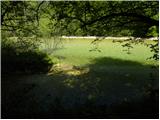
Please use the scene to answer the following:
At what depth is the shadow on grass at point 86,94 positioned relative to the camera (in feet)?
30.0

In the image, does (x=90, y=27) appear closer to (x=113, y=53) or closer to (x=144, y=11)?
(x=144, y=11)

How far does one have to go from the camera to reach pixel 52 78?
1596cm

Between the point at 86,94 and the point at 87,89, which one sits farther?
the point at 87,89

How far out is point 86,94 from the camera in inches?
486

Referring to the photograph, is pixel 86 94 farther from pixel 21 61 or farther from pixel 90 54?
pixel 90 54

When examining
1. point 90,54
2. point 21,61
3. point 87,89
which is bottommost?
point 87,89

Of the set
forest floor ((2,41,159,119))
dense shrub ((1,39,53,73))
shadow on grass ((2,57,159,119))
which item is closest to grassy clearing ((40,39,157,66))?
forest floor ((2,41,159,119))

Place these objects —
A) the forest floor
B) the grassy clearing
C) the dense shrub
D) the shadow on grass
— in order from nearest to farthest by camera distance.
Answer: the shadow on grass, the forest floor, the dense shrub, the grassy clearing

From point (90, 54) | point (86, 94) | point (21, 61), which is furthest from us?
point (90, 54)

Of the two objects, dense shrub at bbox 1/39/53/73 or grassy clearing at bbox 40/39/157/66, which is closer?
dense shrub at bbox 1/39/53/73

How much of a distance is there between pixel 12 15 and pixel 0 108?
4.93 meters

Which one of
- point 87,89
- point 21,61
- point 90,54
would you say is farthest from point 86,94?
point 90,54

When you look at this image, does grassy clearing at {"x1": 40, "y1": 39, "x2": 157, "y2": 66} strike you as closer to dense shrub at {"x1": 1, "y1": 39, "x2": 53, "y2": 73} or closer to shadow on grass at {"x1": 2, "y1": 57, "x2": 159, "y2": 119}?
shadow on grass at {"x1": 2, "y1": 57, "x2": 159, "y2": 119}

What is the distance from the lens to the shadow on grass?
915 cm
